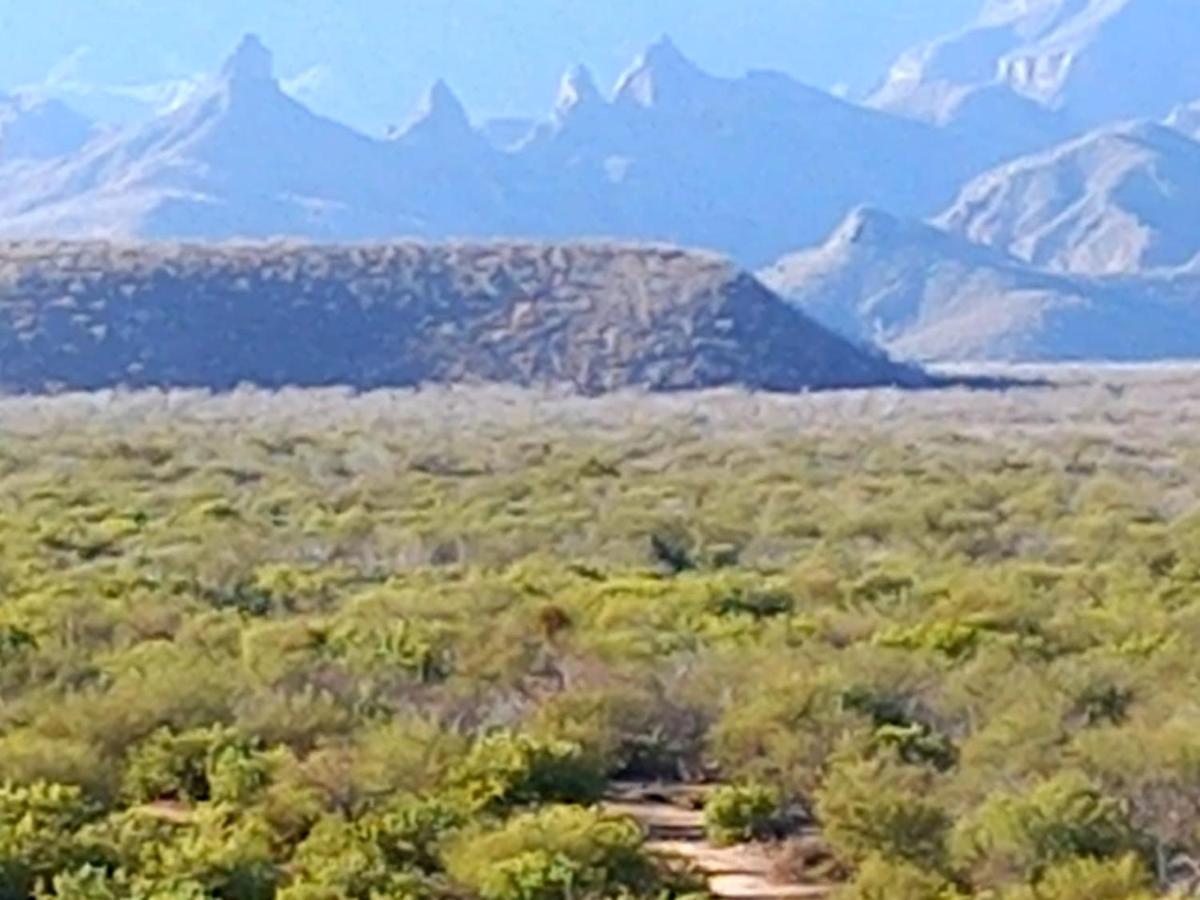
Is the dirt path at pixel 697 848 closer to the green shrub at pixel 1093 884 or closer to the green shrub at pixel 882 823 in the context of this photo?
the green shrub at pixel 882 823

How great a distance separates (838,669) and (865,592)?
19.6ft

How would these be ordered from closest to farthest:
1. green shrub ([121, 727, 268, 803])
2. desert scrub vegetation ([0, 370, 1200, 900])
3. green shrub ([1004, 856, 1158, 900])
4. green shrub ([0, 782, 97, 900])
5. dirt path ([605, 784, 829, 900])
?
green shrub ([1004, 856, 1158, 900])
green shrub ([0, 782, 97, 900])
desert scrub vegetation ([0, 370, 1200, 900])
dirt path ([605, 784, 829, 900])
green shrub ([121, 727, 268, 803])

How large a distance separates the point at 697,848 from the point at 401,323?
7329cm

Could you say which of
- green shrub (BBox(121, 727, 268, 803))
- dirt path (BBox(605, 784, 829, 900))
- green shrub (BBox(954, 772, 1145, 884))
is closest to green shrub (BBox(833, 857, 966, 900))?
green shrub (BBox(954, 772, 1145, 884))

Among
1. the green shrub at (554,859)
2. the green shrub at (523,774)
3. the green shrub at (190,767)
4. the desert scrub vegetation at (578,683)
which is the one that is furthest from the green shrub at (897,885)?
the green shrub at (190,767)

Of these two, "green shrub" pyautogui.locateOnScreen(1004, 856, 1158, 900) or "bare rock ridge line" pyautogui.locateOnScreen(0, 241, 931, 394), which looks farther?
"bare rock ridge line" pyautogui.locateOnScreen(0, 241, 931, 394)

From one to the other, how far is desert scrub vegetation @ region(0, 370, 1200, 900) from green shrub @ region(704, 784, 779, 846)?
2 cm

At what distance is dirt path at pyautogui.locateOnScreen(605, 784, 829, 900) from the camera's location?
1380 centimetres

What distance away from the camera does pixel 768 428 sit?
53281mm

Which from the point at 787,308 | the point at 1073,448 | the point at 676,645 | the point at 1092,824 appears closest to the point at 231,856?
the point at 1092,824

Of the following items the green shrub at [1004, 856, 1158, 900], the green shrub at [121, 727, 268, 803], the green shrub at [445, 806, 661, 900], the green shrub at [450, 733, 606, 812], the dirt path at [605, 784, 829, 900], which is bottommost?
the dirt path at [605, 784, 829, 900]

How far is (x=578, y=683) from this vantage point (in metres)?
17.7

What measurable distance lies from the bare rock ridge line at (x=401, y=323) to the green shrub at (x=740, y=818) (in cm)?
6643

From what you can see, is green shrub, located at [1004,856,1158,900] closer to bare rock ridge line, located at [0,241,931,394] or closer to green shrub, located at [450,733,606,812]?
green shrub, located at [450,733,606,812]
